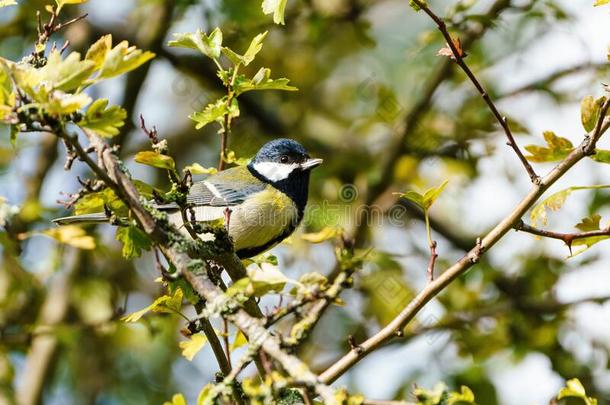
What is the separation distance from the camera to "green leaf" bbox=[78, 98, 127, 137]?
1642 millimetres

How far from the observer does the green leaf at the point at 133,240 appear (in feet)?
6.32

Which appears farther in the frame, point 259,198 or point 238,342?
point 259,198

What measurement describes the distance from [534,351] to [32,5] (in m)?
3.68

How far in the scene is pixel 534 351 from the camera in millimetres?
4461

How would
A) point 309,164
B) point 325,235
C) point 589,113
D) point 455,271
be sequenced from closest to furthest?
point 325,235 → point 455,271 → point 589,113 → point 309,164

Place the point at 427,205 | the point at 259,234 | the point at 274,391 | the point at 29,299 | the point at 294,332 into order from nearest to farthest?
the point at 274,391, the point at 294,332, the point at 427,205, the point at 259,234, the point at 29,299

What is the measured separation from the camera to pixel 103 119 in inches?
65.0

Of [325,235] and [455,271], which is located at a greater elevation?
[325,235]

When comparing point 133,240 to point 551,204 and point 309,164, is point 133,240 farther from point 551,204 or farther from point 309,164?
point 309,164

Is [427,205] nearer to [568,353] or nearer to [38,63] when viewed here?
[38,63]

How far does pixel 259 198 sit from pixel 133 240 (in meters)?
1.76

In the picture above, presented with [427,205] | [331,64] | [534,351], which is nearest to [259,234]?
[427,205]

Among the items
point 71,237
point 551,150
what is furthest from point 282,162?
point 71,237

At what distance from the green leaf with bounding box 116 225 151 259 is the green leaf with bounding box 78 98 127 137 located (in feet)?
0.99
